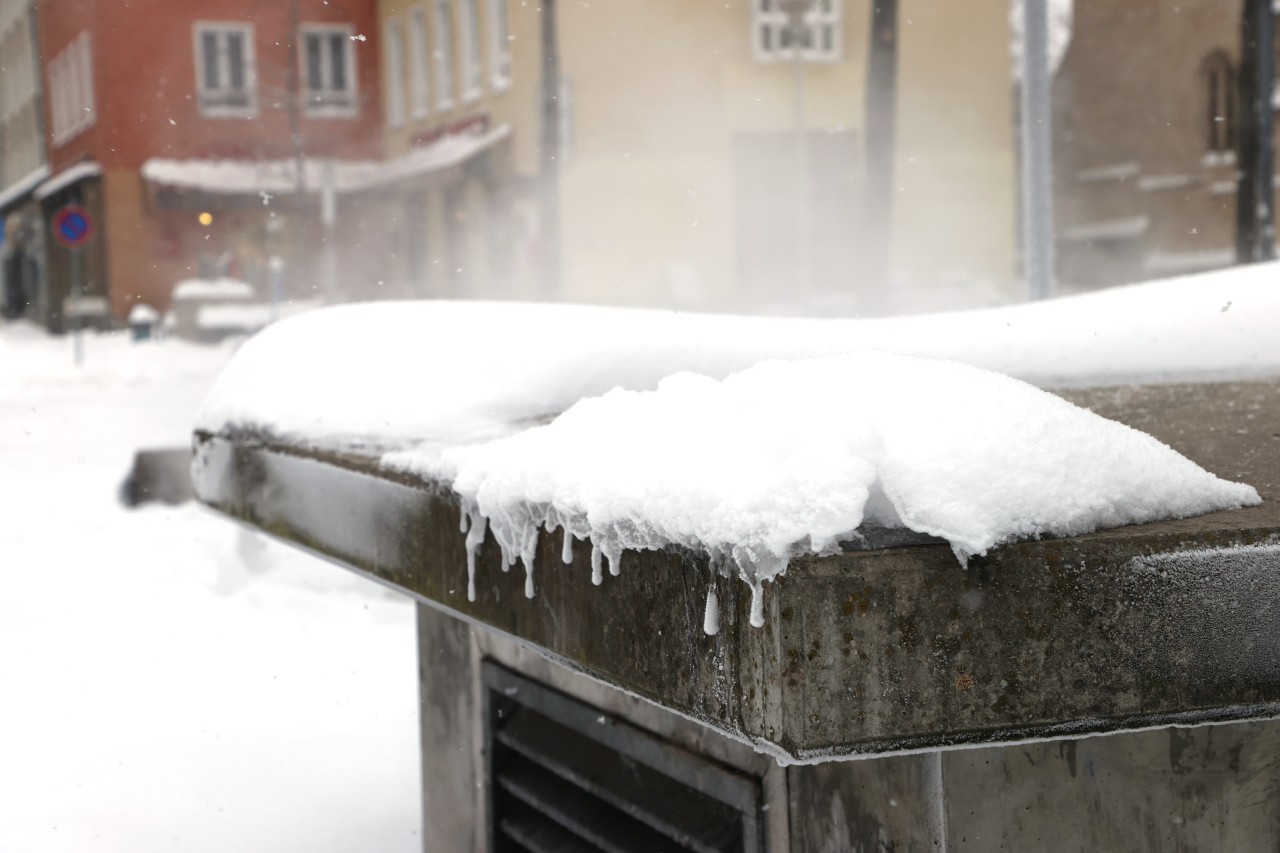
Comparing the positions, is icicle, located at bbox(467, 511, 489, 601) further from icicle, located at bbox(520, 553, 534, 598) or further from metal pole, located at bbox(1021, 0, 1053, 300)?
metal pole, located at bbox(1021, 0, 1053, 300)

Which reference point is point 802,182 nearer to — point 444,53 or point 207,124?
point 444,53

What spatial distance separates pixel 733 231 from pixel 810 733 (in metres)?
23.2

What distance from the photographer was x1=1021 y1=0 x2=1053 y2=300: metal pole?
5.33 m

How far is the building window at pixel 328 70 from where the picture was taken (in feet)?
103

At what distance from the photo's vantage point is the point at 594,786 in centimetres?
220

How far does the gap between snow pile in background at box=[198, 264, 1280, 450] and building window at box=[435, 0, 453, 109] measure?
23.6m

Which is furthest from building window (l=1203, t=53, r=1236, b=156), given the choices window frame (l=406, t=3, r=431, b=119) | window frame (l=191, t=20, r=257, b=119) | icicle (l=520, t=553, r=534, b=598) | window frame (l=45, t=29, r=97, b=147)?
icicle (l=520, t=553, r=534, b=598)

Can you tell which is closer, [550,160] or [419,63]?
[550,160]

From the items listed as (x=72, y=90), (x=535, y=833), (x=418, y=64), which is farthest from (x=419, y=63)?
(x=535, y=833)

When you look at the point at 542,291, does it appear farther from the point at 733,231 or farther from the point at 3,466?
the point at 3,466

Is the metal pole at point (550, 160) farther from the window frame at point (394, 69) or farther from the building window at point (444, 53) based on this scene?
the window frame at point (394, 69)

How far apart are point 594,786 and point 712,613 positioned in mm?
1032

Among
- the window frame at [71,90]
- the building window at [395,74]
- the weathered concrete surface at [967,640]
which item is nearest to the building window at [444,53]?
the building window at [395,74]

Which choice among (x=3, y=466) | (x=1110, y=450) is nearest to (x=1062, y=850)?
(x=1110, y=450)
